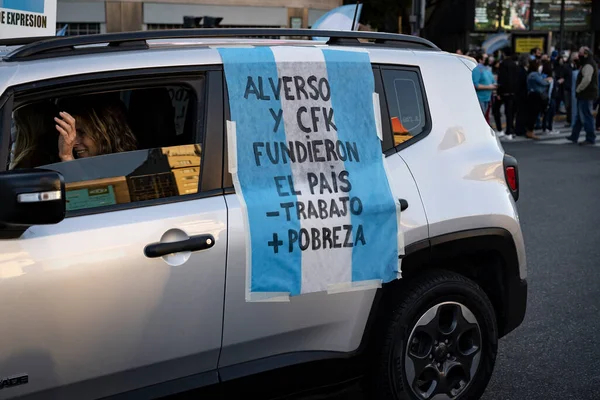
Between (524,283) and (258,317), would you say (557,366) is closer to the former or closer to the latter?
(524,283)

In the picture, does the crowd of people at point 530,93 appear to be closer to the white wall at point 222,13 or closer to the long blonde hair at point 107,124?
the white wall at point 222,13

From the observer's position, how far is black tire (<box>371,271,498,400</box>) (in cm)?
386

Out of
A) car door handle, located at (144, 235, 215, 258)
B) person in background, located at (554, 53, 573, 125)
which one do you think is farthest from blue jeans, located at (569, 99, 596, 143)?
car door handle, located at (144, 235, 215, 258)

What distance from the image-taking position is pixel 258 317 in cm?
345

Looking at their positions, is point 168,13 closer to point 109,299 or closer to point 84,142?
point 84,142

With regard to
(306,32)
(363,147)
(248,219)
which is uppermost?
(306,32)

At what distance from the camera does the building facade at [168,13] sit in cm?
2877

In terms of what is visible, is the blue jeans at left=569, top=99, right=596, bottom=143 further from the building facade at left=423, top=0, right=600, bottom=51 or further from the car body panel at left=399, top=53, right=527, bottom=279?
the building facade at left=423, top=0, right=600, bottom=51

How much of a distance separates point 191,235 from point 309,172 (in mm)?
576

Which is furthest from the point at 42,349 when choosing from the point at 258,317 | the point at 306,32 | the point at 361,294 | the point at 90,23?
the point at 90,23

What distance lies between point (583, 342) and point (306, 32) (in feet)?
8.74

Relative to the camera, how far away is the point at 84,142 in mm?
3488

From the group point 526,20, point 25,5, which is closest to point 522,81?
point 25,5

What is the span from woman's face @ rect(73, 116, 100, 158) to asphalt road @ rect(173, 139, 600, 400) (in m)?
1.06
